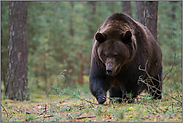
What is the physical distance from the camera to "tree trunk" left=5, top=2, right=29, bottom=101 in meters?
9.05

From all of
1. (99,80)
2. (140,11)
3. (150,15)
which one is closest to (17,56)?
(99,80)

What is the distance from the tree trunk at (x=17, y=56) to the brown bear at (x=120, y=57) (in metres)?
4.42

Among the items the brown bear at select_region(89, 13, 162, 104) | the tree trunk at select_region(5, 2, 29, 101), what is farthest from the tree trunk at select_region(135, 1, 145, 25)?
the tree trunk at select_region(5, 2, 29, 101)

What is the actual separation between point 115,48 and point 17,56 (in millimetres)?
5450

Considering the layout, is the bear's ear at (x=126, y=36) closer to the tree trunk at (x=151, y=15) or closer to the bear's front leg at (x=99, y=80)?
the bear's front leg at (x=99, y=80)

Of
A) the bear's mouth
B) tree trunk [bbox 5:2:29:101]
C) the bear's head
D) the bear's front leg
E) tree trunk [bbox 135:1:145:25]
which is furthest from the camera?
tree trunk [bbox 5:2:29:101]

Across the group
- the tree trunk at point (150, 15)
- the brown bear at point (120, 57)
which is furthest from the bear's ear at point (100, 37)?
the tree trunk at point (150, 15)

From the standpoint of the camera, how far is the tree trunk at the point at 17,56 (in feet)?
29.7

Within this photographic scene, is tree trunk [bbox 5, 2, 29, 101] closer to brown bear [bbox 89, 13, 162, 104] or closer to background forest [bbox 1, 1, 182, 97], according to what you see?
background forest [bbox 1, 1, 182, 97]

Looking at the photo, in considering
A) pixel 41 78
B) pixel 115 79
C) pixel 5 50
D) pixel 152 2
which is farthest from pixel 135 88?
pixel 41 78

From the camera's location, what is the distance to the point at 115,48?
5.07 metres

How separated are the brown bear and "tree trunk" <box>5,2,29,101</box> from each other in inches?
174

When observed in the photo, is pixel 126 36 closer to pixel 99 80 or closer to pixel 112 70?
pixel 112 70

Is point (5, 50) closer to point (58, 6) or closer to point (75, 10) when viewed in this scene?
point (58, 6)
